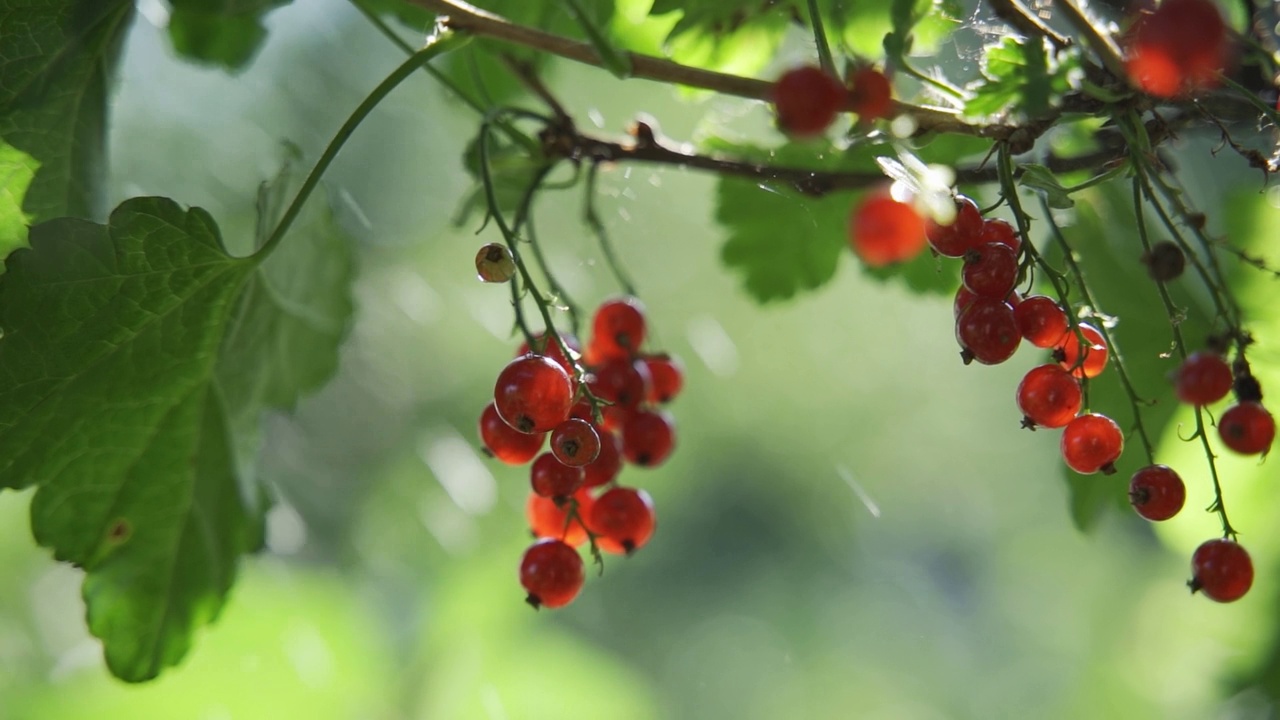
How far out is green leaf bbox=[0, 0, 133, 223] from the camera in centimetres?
51

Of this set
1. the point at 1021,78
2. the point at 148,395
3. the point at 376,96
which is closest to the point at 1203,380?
the point at 1021,78

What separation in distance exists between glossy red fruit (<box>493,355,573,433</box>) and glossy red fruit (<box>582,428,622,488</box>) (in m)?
0.09

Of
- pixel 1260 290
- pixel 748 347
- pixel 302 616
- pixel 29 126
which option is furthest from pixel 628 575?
pixel 29 126

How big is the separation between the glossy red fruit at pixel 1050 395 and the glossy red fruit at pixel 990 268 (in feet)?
0.17

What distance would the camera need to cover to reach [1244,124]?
20.7 inches

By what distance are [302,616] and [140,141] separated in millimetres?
654

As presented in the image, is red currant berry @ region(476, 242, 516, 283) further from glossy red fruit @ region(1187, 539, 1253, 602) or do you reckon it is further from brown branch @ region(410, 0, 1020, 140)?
glossy red fruit @ region(1187, 539, 1253, 602)

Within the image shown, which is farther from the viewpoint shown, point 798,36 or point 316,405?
point 316,405

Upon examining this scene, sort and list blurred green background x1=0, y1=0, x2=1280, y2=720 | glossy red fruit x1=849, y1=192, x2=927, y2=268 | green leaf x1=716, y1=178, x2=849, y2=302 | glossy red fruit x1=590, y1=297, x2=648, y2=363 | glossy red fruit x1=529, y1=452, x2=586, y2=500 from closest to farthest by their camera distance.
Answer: glossy red fruit x1=849, y1=192, x2=927, y2=268, glossy red fruit x1=529, y1=452, x2=586, y2=500, glossy red fruit x1=590, y1=297, x2=648, y2=363, green leaf x1=716, y1=178, x2=849, y2=302, blurred green background x1=0, y1=0, x2=1280, y2=720

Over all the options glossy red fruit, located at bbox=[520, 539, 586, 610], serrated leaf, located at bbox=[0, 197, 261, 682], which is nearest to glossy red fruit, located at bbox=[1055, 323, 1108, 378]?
glossy red fruit, located at bbox=[520, 539, 586, 610]

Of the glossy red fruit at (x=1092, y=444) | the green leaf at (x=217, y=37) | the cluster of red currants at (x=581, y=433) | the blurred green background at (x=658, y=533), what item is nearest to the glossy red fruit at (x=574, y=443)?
the cluster of red currants at (x=581, y=433)

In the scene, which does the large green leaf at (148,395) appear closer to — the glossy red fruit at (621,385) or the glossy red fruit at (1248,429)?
the glossy red fruit at (621,385)

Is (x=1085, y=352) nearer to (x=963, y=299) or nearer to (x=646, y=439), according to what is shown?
(x=963, y=299)

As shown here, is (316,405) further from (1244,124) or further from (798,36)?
(1244,124)
